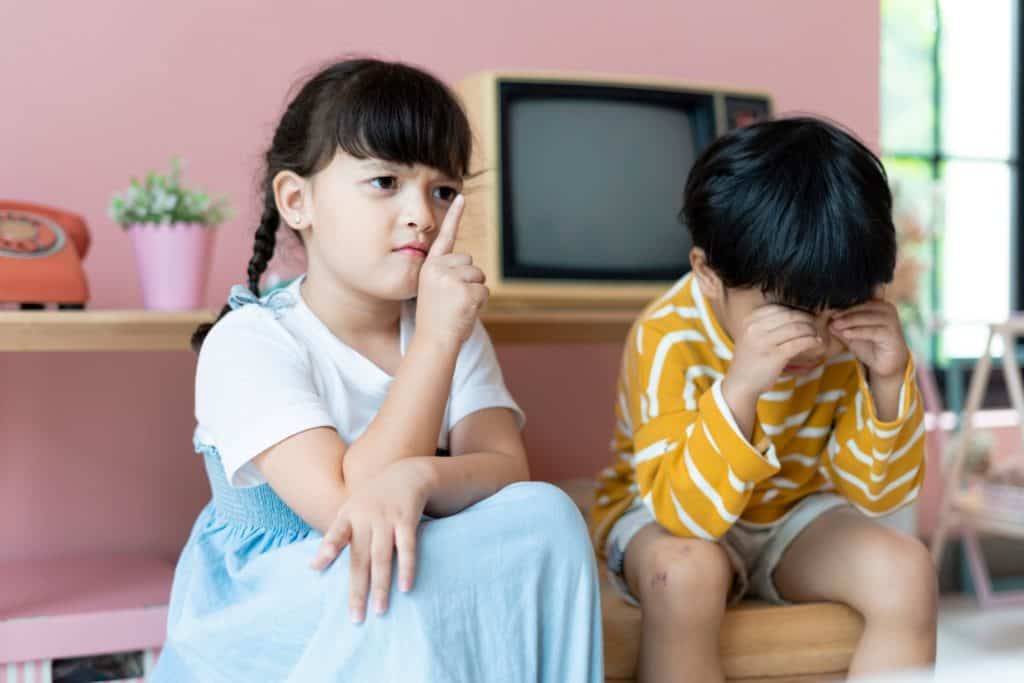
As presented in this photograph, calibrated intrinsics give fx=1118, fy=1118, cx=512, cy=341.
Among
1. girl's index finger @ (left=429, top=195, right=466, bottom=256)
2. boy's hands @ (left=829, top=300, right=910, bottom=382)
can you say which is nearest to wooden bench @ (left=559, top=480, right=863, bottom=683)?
boy's hands @ (left=829, top=300, right=910, bottom=382)

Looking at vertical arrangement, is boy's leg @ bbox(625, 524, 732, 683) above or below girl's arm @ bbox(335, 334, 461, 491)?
below

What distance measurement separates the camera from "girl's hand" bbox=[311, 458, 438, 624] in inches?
30.0

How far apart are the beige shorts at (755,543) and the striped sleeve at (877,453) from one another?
4cm

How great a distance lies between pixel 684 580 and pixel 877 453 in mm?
239

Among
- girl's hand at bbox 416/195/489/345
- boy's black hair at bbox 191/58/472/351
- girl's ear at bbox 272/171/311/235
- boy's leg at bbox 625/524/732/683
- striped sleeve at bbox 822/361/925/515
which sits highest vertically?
boy's black hair at bbox 191/58/472/351

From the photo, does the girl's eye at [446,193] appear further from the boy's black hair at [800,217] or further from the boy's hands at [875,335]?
Answer: the boy's hands at [875,335]

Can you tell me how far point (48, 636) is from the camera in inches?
43.0

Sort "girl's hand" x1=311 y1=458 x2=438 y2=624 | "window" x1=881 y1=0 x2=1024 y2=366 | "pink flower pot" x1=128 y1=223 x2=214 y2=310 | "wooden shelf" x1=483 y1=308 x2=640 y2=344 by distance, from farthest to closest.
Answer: "window" x1=881 y1=0 x2=1024 y2=366, "wooden shelf" x1=483 y1=308 x2=640 y2=344, "pink flower pot" x1=128 y1=223 x2=214 y2=310, "girl's hand" x1=311 y1=458 x2=438 y2=624

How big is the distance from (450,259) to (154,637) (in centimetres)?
53

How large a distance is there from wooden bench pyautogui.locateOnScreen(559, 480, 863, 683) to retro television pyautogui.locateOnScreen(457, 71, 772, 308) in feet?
1.65

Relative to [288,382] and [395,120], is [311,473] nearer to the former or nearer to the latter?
[288,382]

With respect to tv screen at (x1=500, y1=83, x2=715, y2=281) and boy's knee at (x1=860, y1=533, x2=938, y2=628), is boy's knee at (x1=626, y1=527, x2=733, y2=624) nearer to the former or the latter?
boy's knee at (x1=860, y1=533, x2=938, y2=628)

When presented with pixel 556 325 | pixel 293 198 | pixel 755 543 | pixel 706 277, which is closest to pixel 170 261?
pixel 293 198

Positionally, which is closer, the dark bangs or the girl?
the girl
